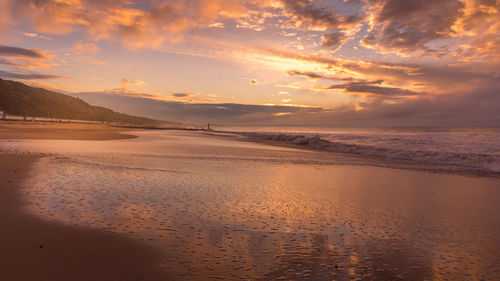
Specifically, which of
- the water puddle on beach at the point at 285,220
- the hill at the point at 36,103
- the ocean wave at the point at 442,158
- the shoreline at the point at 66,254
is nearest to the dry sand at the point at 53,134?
the water puddle on beach at the point at 285,220

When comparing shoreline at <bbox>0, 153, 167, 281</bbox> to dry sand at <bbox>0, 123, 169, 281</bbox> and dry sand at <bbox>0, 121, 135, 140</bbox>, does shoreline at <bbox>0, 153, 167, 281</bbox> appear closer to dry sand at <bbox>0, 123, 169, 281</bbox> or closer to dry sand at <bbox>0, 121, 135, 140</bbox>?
dry sand at <bbox>0, 123, 169, 281</bbox>

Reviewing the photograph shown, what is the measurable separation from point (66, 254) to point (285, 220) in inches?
148

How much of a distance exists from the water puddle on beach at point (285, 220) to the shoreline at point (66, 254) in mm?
282

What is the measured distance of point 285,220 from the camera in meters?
5.88

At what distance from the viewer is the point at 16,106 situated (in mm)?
149750

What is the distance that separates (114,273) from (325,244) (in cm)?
312

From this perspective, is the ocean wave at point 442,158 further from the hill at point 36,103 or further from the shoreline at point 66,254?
the hill at point 36,103

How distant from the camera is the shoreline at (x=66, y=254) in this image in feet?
11.6

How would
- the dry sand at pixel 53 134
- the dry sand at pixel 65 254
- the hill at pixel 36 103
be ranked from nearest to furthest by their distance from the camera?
the dry sand at pixel 65 254 → the dry sand at pixel 53 134 → the hill at pixel 36 103

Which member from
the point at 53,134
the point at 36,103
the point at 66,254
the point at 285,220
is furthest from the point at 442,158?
the point at 36,103

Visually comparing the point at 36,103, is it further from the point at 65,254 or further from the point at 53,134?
the point at 65,254

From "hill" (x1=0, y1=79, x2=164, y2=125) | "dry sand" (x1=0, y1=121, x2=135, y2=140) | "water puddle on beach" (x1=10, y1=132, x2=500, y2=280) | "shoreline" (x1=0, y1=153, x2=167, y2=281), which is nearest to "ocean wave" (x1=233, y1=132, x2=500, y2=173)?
"water puddle on beach" (x1=10, y1=132, x2=500, y2=280)

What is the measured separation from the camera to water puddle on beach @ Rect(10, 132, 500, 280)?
13.1 ft

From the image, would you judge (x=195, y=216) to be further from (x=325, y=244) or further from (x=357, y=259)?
(x=357, y=259)
